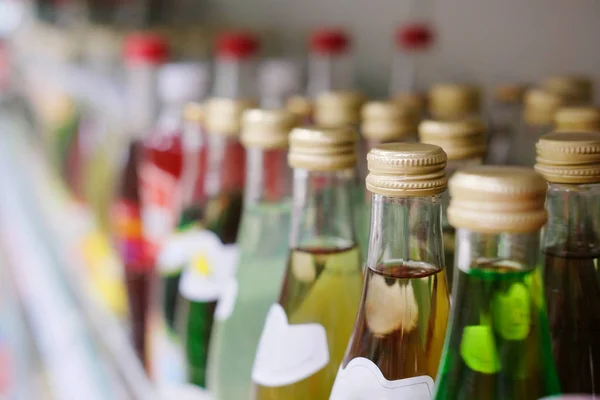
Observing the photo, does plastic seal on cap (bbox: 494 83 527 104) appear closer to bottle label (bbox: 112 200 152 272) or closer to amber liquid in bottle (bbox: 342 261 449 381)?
amber liquid in bottle (bbox: 342 261 449 381)

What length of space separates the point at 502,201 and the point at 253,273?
306 millimetres

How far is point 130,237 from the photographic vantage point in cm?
93

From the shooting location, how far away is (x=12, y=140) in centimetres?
179

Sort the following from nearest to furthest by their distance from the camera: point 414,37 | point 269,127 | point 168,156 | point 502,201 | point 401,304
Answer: point 502,201 → point 401,304 → point 269,127 → point 414,37 → point 168,156

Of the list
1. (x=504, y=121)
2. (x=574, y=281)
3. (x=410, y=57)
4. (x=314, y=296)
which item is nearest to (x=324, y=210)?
(x=314, y=296)

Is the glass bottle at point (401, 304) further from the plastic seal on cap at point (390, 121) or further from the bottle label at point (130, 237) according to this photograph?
the bottle label at point (130, 237)

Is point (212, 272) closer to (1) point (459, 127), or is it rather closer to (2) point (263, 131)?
(2) point (263, 131)

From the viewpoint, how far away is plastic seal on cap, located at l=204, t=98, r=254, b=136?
0.56 m

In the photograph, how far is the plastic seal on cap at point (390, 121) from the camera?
0.44 m

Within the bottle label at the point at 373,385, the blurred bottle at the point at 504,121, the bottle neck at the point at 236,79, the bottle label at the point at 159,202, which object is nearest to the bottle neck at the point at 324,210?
the bottle label at the point at 373,385

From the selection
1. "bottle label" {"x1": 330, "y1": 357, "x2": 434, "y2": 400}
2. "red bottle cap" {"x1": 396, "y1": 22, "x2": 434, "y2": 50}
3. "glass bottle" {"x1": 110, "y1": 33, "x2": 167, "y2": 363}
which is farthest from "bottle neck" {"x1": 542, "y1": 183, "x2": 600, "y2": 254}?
"glass bottle" {"x1": 110, "y1": 33, "x2": 167, "y2": 363}

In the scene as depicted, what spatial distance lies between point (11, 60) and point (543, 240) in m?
2.22

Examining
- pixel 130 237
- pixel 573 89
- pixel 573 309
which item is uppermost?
pixel 573 89

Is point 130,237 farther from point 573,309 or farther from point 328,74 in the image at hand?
point 573,309
